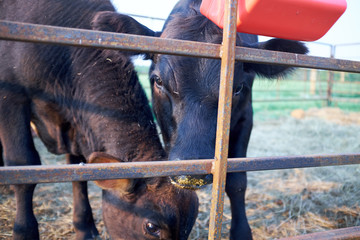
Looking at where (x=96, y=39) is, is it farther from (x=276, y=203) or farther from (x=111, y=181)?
(x=276, y=203)

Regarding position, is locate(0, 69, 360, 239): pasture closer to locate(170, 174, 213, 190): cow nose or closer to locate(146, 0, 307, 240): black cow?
locate(146, 0, 307, 240): black cow

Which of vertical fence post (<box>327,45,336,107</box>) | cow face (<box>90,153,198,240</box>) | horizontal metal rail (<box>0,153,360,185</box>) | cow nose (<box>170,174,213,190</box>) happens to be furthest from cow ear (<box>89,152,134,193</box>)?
vertical fence post (<box>327,45,336,107</box>)

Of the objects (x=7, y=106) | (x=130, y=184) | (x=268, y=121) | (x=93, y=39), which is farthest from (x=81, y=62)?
(x=268, y=121)

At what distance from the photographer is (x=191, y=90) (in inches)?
74.7

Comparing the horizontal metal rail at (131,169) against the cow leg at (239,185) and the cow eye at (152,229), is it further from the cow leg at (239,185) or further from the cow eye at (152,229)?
the cow leg at (239,185)

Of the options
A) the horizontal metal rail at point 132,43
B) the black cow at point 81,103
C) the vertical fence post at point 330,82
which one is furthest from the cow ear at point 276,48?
the vertical fence post at point 330,82

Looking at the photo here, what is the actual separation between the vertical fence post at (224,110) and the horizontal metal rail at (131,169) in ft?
0.17

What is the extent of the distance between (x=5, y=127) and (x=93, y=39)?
1645mm

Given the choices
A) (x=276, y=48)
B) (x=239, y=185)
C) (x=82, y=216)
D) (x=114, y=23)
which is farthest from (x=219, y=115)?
(x=82, y=216)

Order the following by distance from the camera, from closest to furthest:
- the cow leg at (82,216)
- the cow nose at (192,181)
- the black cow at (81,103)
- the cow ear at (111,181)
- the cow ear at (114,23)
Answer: the cow nose at (192,181)
the cow ear at (111,181)
the black cow at (81,103)
the cow ear at (114,23)
the cow leg at (82,216)

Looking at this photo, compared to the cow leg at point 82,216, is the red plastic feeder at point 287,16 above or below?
above

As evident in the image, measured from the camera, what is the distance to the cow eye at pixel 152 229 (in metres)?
1.75

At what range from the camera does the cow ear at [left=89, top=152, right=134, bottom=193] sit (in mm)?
1690

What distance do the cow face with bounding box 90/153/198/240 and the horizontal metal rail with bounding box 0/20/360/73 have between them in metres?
0.88
